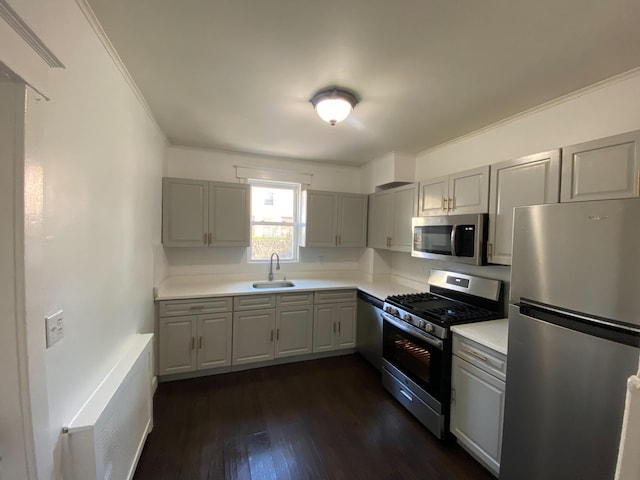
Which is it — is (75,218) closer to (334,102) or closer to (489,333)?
(334,102)

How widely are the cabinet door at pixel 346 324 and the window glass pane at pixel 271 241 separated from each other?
1045mm

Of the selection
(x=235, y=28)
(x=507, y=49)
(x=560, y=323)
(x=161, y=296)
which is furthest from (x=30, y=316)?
(x=507, y=49)

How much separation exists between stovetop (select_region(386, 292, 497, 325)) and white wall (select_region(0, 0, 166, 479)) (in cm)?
212

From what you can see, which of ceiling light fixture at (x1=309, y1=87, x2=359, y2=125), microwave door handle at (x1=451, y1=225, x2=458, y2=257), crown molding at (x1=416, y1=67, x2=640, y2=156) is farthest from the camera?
microwave door handle at (x1=451, y1=225, x2=458, y2=257)

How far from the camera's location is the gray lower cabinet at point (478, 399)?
166cm

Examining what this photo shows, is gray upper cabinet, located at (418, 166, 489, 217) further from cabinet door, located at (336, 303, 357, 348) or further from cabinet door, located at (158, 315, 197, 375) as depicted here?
cabinet door, located at (158, 315, 197, 375)

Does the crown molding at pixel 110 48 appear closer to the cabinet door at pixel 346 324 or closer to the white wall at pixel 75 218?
the white wall at pixel 75 218

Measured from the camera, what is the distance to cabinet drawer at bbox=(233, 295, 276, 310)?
2.85 m

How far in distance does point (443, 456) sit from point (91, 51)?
3.17 meters

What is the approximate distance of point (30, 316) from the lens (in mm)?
888

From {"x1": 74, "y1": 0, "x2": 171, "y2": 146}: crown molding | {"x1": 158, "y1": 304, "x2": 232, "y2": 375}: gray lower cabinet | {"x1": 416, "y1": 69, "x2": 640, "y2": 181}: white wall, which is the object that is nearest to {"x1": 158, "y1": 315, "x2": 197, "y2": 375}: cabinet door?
{"x1": 158, "y1": 304, "x2": 232, "y2": 375}: gray lower cabinet

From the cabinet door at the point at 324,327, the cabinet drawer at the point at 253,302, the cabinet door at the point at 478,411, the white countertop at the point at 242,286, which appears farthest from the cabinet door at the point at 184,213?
the cabinet door at the point at 478,411

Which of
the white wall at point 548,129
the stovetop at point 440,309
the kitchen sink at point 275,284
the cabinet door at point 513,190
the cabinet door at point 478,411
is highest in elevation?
the white wall at point 548,129

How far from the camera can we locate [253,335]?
2914mm
